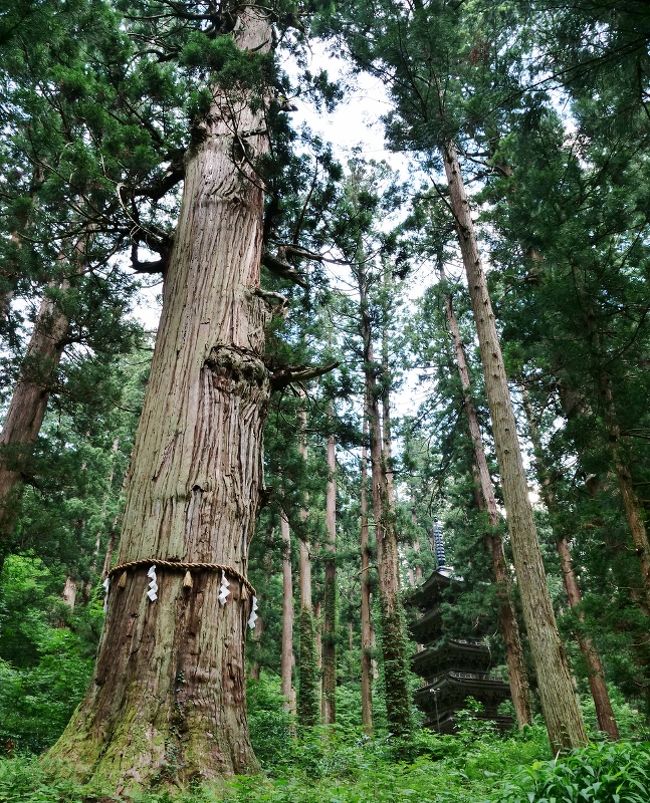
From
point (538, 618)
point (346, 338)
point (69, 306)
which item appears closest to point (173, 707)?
Answer: point (538, 618)

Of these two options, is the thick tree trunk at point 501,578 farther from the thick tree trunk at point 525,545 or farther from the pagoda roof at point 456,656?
the thick tree trunk at point 525,545

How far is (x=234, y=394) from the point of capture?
3.71 meters

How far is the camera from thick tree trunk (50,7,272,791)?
254 cm

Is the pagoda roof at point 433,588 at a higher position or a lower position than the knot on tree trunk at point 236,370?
higher

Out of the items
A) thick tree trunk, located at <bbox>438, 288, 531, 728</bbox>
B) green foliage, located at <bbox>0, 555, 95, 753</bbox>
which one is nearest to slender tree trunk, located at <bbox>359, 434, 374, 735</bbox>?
thick tree trunk, located at <bbox>438, 288, 531, 728</bbox>

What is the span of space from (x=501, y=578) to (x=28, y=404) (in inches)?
372

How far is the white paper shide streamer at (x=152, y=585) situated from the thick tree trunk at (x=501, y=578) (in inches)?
328

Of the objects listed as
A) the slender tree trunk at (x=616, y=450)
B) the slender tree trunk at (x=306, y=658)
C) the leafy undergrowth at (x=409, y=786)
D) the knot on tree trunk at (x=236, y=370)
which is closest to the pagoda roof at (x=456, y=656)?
the slender tree trunk at (x=306, y=658)

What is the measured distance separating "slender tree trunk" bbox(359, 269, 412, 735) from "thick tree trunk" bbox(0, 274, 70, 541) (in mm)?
6581

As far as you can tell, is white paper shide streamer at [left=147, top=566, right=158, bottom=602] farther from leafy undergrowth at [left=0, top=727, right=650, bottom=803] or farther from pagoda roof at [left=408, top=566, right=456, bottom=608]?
pagoda roof at [left=408, top=566, right=456, bottom=608]

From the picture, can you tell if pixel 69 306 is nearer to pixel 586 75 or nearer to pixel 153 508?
pixel 153 508

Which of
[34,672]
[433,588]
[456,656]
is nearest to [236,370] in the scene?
[34,672]

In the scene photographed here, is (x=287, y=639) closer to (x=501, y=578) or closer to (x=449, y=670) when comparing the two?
(x=501, y=578)

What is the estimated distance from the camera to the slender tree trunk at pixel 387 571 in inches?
380
